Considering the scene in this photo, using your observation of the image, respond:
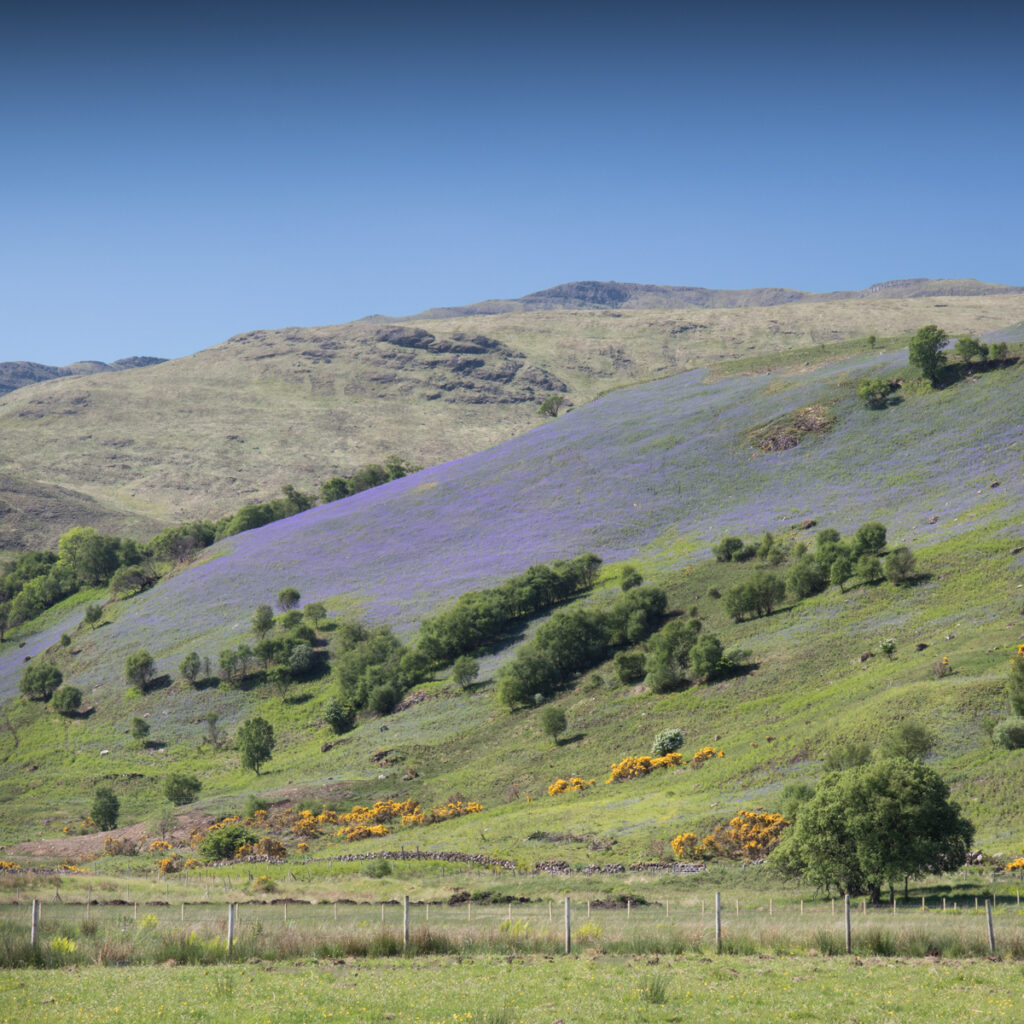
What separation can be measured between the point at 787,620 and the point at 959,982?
66567 millimetres

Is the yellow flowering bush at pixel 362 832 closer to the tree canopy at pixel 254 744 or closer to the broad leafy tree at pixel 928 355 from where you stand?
the tree canopy at pixel 254 744

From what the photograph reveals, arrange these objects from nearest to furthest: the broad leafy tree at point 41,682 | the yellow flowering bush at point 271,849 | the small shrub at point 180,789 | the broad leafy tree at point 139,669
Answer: the yellow flowering bush at point 271,849 < the small shrub at point 180,789 < the broad leafy tree at point 139,669 < the broad leafy tree at point 41,682

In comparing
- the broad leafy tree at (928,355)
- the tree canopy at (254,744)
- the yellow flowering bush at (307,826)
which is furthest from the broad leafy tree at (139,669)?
the broad leafy tree at (928,355)

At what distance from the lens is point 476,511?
140m

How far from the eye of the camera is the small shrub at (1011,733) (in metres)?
47.6

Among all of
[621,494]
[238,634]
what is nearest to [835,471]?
[621,494]

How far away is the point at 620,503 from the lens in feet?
426

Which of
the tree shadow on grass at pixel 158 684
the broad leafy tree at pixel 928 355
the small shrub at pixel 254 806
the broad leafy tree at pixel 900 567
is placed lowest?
the small shrub at pixel 254 806

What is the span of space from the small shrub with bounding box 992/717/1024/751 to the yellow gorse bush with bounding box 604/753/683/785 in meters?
22.5

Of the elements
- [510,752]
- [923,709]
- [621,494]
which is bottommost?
[510,752]

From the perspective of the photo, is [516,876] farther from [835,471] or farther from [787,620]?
[835,471]

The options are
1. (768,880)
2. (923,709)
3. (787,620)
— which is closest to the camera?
(768,880)

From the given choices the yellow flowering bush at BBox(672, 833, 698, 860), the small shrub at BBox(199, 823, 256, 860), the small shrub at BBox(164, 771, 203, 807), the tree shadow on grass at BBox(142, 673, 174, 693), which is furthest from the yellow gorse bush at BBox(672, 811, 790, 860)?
the tree shadow on grass at BBox(142, 673, 174, 693)

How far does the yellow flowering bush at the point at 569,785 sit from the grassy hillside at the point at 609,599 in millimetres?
977
